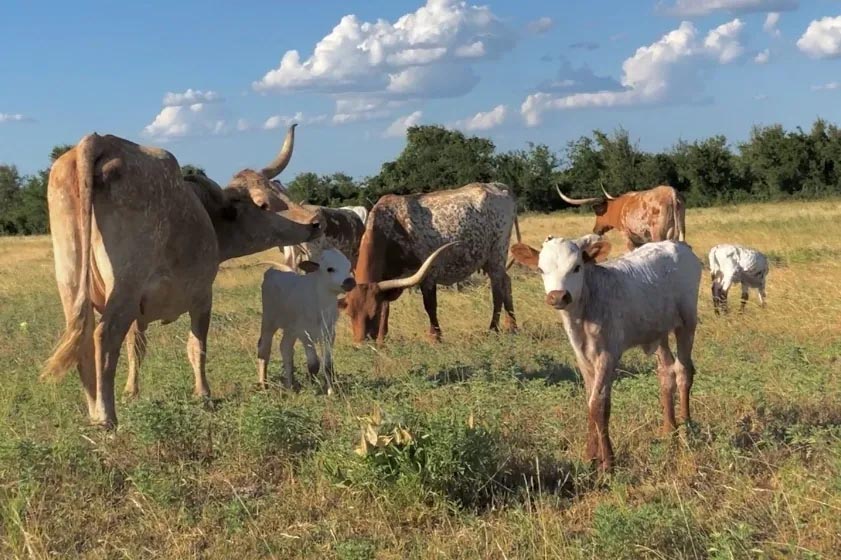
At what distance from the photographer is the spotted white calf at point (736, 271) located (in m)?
11.7

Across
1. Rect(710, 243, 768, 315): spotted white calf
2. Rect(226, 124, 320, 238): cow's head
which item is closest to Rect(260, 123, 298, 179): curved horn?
Rect(226, 124, 320, 238): cow's head

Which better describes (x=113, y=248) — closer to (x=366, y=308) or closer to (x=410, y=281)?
(x=410, y=281)

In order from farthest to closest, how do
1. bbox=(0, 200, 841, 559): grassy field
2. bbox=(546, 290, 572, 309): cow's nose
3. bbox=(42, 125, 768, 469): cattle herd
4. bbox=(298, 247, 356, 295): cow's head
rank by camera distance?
bbox=(298, 247, 356, 295): cow's head, bbox=(42, 125, 768, 469): cattle herd, bbox=(546, 290, 572, 309): cow's nose, bbox=(0, 200, 841, 559): grassy field

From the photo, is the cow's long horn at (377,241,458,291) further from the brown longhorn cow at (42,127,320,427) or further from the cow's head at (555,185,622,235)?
the cow's head at (555,185,622,235)

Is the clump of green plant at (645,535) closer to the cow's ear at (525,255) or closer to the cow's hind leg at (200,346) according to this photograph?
the cow's ear at (525,255)

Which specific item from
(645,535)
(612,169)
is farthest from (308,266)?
(612,169)

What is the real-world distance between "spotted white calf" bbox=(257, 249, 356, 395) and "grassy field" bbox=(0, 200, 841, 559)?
1.34 feet

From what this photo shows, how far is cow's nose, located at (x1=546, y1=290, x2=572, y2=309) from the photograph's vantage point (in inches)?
194

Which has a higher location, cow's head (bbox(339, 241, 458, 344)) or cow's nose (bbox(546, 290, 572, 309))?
cow's nose (bbox(546, 290, 572, 309))

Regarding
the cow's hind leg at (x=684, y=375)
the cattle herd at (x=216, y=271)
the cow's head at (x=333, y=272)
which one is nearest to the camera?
the cattle herd at (x=216, y=271)

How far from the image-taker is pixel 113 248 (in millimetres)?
5984

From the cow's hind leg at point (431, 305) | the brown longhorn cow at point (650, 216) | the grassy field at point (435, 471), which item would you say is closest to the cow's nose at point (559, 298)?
the grassy field at point (435, 471)

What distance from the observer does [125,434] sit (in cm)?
568

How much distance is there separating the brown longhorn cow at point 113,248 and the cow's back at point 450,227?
17.0ft
